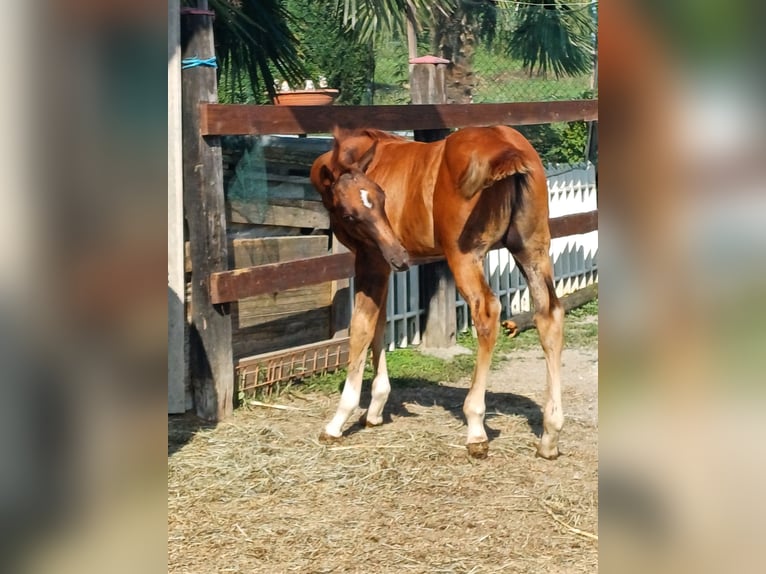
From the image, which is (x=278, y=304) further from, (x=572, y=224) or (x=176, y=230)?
(x=572, y=224)

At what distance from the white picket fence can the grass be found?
8.9 inches

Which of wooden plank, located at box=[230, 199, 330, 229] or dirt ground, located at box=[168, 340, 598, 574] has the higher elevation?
wooden plank, located at box=[230, 199, 330, 229]

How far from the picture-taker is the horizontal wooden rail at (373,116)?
5.50m

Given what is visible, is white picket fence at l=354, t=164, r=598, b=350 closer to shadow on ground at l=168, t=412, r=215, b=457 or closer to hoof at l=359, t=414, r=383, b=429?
hoof at l=359, t=414, r=383, b=429

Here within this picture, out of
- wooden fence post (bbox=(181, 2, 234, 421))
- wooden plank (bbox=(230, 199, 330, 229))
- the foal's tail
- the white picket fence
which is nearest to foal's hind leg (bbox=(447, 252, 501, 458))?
the foal's tail

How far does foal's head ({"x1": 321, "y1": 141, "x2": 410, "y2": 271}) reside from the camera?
15.3 feet

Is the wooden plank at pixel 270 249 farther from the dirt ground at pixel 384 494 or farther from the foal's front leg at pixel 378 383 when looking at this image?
the foal's front leg at pixel 378 383

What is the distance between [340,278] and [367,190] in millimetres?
1694

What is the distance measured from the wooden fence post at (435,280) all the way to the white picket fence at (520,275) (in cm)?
14

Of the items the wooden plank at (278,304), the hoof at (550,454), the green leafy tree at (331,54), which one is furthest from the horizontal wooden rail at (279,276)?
the green leafy tree at (331,54)

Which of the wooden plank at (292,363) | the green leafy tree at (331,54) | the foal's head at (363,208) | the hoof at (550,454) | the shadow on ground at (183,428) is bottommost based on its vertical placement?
the shadow on ground at (183,428)
